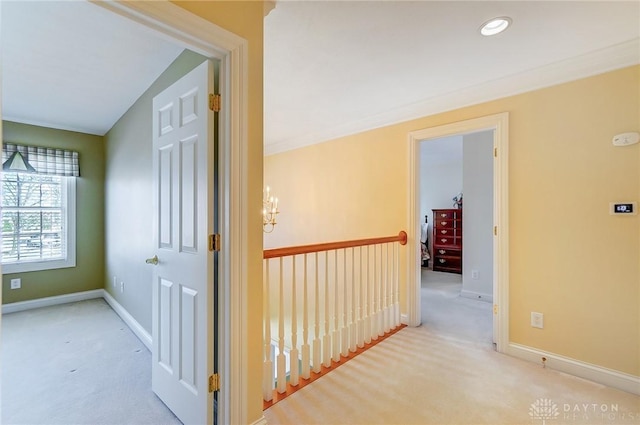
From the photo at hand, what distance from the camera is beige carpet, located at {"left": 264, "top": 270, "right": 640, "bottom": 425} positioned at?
1.79m

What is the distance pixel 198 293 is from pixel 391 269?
6.80 ft

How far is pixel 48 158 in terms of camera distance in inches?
150

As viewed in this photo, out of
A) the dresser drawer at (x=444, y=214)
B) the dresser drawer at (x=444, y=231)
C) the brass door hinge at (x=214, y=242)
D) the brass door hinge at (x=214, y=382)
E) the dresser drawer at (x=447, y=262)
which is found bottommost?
the dresser drawer at (x=447, y=262)

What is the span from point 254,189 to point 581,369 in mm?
2695

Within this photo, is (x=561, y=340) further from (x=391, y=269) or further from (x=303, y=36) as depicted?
(x=303, y=36)

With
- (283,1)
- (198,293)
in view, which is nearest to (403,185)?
(283,1)

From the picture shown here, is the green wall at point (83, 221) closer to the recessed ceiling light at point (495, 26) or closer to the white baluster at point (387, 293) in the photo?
the white baluster at point (387, 293)

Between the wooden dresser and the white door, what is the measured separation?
5.57 m

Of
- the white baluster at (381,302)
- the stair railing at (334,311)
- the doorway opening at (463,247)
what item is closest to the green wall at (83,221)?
the stair railing at (334,311)

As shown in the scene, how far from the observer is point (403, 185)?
10.5 feet

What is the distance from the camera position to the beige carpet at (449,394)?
179 centimetres

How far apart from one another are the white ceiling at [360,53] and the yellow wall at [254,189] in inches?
9.9

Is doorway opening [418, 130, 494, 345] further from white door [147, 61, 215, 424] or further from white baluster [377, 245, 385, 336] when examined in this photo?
white door [147, 61, 215, 424]

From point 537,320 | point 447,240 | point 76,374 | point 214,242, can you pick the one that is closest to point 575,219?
point 537,320
